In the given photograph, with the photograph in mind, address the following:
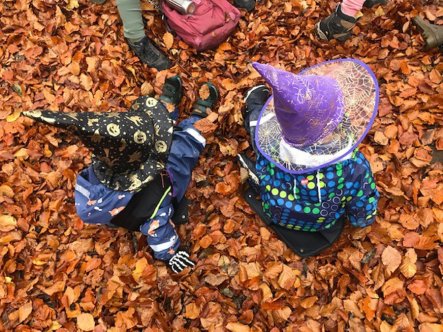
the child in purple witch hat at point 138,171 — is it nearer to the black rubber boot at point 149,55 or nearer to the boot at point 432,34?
the black rubber boot at point 149,55

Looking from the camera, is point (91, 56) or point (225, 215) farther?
point (91, 56)

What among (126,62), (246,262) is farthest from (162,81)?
(246,262)

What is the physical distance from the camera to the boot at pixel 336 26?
11.4ft

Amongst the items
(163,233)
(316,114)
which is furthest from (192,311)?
(316,114)

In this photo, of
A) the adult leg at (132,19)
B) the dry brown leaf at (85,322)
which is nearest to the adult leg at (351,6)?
the adult leg at (132,19)

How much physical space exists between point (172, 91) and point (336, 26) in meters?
1.52

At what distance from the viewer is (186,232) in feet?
10.4

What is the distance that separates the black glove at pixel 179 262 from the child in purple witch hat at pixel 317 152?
2.24 feet

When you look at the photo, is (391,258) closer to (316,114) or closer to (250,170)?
(250,170)

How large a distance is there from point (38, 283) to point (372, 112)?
2.60m

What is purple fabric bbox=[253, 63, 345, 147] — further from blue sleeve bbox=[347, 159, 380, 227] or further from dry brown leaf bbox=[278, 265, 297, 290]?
dry brown leaf bbox=[278, 265, 297, 290]

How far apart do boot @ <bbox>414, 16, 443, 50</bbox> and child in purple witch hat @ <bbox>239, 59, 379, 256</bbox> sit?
1402mm

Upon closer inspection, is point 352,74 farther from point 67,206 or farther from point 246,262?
point 67,206

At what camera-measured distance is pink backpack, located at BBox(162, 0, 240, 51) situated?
3676 mm
